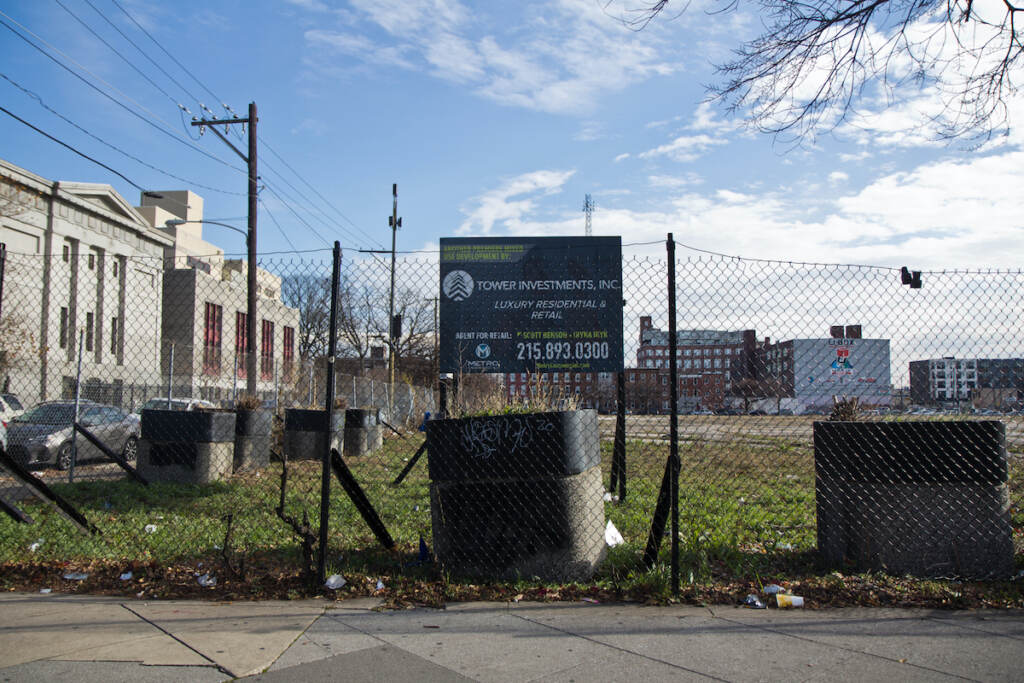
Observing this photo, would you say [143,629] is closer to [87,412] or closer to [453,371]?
[453,371]

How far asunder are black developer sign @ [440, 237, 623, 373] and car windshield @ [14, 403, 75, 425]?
7.88 metres

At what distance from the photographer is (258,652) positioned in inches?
153

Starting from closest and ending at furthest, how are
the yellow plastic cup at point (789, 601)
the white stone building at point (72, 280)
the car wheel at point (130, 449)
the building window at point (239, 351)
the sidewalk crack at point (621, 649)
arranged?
1. the sidewalk crack at point (621, 649)
2. the yellow plastic cup at point (789, 601)
3. the car wheel at point (130, 449)
4. the building window at point (239, 351)
5. the white stone building at point (72, 280)

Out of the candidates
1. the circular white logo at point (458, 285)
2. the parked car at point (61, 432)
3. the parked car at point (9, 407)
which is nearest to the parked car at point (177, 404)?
the parked car at point (61, 432)

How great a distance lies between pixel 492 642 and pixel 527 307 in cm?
629

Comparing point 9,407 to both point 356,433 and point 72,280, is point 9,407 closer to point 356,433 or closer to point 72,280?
point 356,433

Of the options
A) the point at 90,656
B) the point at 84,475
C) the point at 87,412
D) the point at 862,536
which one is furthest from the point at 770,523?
the point at 87,412

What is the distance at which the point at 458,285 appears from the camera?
995cm

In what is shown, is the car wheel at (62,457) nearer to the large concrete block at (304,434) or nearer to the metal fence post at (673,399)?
the large concrete block at (304,434)

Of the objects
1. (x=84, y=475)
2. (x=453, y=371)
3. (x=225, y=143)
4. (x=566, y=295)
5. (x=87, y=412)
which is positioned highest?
(x=225, y=143)

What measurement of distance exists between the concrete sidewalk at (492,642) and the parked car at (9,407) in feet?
34.7

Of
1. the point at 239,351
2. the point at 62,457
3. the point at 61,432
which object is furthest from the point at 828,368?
the point at 239,351

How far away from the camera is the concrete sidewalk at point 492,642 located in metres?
3.63

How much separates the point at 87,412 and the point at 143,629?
449 inches
